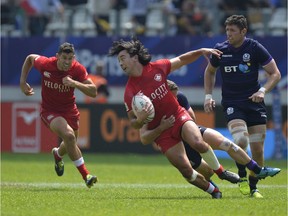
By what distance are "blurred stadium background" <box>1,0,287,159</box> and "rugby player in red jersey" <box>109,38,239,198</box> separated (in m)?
11.8

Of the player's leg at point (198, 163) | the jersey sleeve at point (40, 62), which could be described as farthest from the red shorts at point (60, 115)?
the player's leg at point (198, 163)

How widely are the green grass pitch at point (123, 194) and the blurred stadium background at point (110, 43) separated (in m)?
3.99

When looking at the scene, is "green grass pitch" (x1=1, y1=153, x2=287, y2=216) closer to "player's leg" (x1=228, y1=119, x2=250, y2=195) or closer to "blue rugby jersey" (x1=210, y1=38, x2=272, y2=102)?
"player's leg" (x1=228, y1=119, x2=250, y2=195)

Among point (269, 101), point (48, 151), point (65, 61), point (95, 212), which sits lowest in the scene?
point (48, 151)

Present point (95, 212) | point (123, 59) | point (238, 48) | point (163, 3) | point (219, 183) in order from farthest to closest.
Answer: point (163, 3)
point (219, 183)
point (238, 48)
point (123, 59)
point (95, 212)

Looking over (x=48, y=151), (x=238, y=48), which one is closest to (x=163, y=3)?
(x=48, y=151)

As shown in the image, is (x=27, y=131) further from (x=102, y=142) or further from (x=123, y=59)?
(x=123, y=59)

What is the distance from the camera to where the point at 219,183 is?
1748cm

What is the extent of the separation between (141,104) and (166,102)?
687 mm

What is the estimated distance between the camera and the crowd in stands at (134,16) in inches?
1093

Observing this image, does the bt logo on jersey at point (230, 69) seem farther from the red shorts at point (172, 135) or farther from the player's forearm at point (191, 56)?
the red shorts at point (172, 135)

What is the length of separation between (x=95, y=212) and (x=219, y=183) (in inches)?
241

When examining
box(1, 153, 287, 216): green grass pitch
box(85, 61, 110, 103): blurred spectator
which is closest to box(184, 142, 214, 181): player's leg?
box(1, 153, 287, 216): green grass pitch

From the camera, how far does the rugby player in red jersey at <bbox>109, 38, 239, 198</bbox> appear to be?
13.2m
